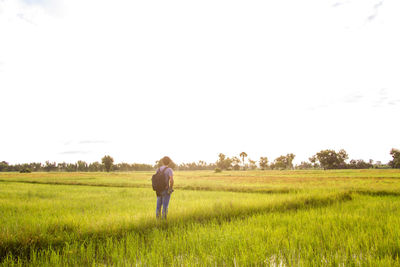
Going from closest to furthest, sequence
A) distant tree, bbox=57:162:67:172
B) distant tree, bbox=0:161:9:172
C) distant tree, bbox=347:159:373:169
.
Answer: distant tree, bbox=347:159:373:169, distant tree, bbox=0:161:9:172, distant tree, bbox=57:162:67:172

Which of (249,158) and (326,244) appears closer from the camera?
(326,244)

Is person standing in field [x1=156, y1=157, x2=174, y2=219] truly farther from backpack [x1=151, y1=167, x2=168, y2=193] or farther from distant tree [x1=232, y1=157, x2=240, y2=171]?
distant tree [x1=232, y1=157, x2=240, y2=171]

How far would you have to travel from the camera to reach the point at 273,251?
462cm

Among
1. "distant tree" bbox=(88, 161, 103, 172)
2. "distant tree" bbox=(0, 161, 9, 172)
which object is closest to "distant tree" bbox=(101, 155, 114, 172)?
"distant tree" bbox=(88, 161, 103, 172)

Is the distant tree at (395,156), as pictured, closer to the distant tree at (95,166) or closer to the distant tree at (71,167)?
the distant tree at (95,166)

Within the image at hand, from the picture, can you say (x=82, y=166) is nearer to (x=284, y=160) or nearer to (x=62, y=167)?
(x=62, y=167)

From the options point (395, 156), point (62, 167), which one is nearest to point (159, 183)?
point (395, 156)

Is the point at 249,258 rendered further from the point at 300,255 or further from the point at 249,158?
the point at 249,158

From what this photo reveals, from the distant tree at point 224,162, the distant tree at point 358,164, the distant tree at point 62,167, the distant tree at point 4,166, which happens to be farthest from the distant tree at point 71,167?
the distant tree at point 358,164

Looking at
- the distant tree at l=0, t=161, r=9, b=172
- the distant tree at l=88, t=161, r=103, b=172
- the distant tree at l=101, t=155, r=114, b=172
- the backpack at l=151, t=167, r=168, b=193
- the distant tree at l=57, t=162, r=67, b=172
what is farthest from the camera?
the distant tree at l=57, t=162, r=67, b=172

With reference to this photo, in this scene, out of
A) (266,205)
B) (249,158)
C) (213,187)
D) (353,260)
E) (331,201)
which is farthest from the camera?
(249,158)

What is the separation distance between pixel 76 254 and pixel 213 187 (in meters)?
15.3

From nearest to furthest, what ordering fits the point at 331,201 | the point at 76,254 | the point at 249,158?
the point at 76,254, the point at 331,201, the point at 249,158

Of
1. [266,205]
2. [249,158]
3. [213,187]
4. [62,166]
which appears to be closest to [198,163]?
[249,158]
